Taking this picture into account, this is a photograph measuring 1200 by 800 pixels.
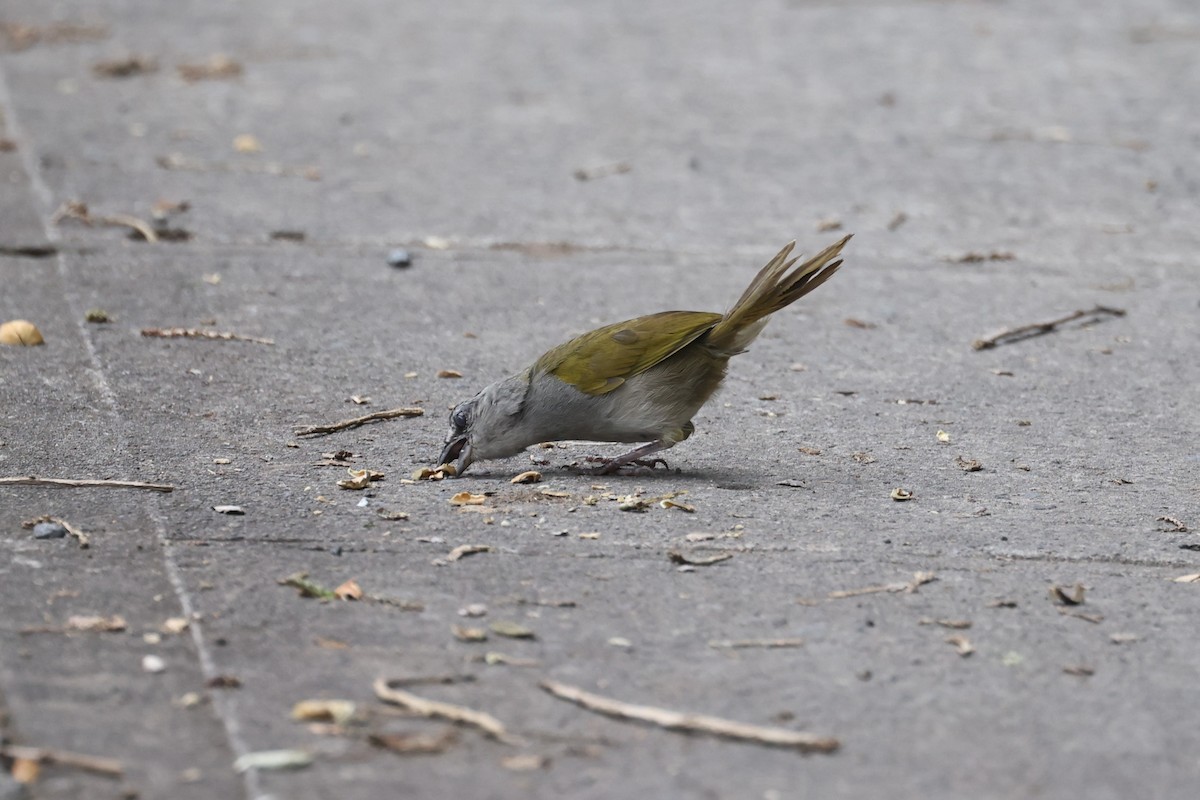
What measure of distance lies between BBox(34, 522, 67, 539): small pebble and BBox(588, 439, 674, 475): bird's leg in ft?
5.69

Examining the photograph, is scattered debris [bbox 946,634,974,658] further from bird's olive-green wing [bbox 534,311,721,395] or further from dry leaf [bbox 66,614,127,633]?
dry leaf [bbox 66,614,127,633]

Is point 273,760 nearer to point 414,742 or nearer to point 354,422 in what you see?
point 414,742

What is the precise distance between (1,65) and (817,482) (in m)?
8.19

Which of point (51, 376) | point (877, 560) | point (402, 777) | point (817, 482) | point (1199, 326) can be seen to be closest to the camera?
point (402, 777)

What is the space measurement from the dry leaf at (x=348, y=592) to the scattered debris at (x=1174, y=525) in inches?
92.9

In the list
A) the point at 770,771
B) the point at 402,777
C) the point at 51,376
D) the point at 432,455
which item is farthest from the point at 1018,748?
the point at 51,376

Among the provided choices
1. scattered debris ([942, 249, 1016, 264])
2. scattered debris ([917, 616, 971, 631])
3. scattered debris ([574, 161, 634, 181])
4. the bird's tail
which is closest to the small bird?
the bird's tail

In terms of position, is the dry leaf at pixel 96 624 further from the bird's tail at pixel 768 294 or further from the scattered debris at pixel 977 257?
the scattered debris at pixel 977 257

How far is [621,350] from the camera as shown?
489cm

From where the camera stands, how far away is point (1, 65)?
10.8 meters

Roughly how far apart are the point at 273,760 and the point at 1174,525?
9.22 ft

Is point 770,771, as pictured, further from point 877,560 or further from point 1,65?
point 1,65

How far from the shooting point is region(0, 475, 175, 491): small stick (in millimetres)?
4391

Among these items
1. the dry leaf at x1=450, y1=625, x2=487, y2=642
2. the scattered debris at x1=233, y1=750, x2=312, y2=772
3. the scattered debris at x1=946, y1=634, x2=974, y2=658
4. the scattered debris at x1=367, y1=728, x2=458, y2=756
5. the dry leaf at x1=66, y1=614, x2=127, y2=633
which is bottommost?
the scattered debris at x1=946, y1=634, x2=974, y2=658
